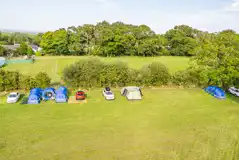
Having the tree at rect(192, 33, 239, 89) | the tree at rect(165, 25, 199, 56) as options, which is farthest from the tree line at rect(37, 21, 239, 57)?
the tree at rect(192, 33, 239, 89)

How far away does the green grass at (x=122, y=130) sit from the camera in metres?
10.4

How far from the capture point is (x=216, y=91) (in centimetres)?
2012

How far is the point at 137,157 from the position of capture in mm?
10141

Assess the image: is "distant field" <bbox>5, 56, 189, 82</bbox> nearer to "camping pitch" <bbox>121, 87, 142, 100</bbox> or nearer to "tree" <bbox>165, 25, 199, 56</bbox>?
"camping pitch" <bbox>121, 87, 142, 100</bbox>

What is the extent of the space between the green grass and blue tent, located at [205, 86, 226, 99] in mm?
880

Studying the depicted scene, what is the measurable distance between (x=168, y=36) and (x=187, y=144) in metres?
50.9

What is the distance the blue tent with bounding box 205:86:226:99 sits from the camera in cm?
1959

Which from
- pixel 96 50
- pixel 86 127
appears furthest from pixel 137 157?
pixel 96 50

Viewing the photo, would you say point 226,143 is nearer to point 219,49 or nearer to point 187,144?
point 187,144

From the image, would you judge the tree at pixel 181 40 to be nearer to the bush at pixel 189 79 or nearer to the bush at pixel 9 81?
the bush at pixel 189 79

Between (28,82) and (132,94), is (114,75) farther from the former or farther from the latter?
(28,82)

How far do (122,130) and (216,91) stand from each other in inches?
495

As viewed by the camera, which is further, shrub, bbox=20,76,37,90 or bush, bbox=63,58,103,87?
bush, bbox=63,58,103,87

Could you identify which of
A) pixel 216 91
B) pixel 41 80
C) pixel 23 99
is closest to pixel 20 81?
pixel 41 80
